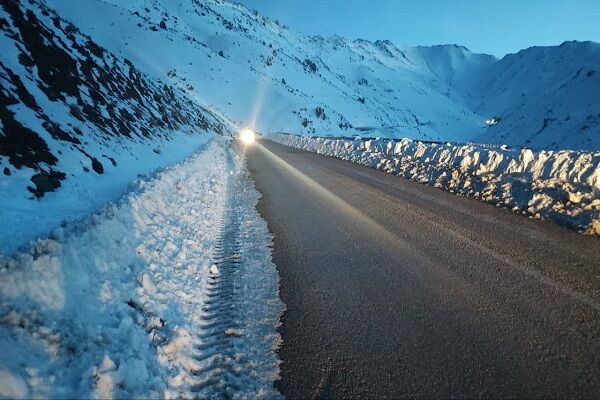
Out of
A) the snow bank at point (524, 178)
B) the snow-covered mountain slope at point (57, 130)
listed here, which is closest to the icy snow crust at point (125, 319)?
the snow-covered mountain slope at point (57, 130)

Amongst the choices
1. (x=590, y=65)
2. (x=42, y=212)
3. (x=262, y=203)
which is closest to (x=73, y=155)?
(x=42, y=212)

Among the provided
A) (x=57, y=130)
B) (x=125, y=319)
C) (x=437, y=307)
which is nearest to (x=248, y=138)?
(x=57, y=130)

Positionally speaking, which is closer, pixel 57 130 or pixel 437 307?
pixel 437 307

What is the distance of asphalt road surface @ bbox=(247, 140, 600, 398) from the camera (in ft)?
9.89

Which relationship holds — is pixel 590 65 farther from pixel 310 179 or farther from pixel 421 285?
pixel 421 285

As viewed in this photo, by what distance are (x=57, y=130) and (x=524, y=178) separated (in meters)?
11.6

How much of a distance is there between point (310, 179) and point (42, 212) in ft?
30.1

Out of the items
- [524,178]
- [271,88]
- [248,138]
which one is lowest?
[248,138]

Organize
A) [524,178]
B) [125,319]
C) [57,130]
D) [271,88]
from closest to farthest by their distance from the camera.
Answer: [125,319] < [57,130] < [524,178] < [271,88]

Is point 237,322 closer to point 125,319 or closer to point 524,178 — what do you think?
point 125,319

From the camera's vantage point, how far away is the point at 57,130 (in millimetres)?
8945

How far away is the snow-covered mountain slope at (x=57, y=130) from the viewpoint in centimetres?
604

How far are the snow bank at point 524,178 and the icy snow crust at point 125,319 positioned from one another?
5.86 m

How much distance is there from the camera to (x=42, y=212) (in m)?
5.64
